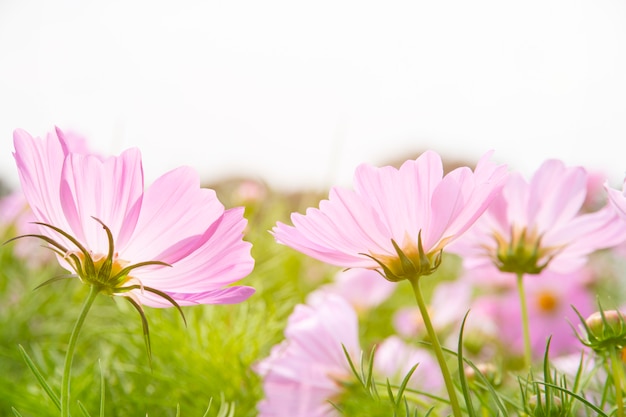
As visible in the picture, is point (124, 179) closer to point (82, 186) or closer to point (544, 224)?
point (82, 186)

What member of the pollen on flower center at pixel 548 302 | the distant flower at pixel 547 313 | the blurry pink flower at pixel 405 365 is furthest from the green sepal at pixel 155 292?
the pollen on flower center at pixel 548 302

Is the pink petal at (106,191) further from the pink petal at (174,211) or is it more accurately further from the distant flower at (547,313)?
the distant flower at (547,313)

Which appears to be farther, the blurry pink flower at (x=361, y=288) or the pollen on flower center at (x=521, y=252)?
the blurry pink flower at (x=361, y=288)

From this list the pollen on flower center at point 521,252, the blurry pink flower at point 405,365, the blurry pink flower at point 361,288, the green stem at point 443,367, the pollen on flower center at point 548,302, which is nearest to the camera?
the green stem at point 443,367

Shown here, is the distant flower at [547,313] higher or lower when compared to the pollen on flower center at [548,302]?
higher

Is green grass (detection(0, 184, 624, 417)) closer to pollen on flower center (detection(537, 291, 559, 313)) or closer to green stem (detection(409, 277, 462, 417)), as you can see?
green stem (detection(409, 277, 462, 417))

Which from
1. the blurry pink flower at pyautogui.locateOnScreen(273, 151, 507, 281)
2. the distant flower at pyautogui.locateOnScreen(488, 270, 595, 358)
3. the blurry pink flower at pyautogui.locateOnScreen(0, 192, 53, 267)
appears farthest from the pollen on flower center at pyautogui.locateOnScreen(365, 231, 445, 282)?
the blurry pink flower at pyautogui.locateOnScreen(0, 192, 53, 267)

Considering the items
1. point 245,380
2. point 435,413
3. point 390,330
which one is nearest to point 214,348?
point 245,380
